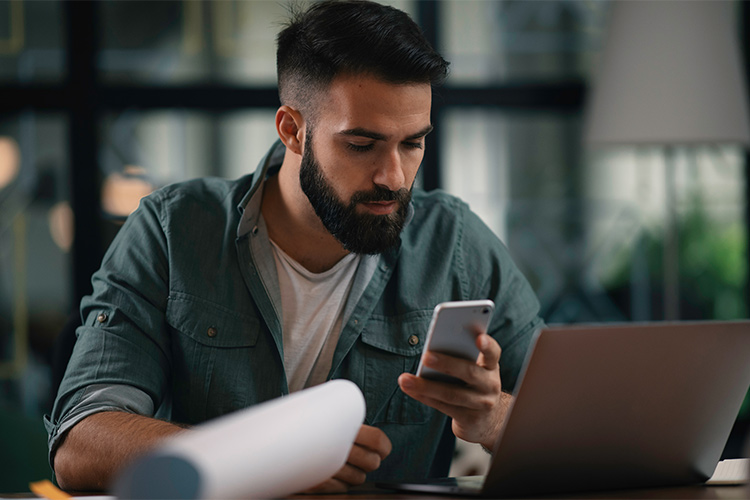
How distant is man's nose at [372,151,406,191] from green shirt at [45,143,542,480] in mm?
180

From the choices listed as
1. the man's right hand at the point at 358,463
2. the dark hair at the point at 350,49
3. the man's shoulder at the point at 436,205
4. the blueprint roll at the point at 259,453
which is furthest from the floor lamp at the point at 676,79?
the blueprint roll at the point at 259,453

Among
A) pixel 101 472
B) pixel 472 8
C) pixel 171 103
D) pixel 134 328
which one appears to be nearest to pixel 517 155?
pixel 472 8

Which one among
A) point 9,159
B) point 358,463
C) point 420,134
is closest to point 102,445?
point 358,463

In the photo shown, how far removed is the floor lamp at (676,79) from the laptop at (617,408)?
174 cm

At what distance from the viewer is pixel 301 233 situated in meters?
1.50

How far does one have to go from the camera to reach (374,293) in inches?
56.3

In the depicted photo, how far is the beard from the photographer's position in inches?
54.2

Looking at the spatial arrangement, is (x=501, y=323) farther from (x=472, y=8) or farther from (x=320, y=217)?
(x=472, y=8)

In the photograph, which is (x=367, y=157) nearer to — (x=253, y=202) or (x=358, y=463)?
(x=253, y=202)

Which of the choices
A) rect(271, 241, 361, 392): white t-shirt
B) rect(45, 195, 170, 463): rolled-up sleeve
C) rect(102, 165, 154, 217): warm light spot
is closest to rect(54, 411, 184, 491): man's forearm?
rect(45, 195, 170, 463): rolled-up sleeve

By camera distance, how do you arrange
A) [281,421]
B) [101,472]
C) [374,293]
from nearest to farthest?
1. [281,421]
2. [101,472]
3. [374,293]

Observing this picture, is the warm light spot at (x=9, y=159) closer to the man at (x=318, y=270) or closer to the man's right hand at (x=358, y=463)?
the man at (x=318, y=270)

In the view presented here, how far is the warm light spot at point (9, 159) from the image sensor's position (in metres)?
2.99

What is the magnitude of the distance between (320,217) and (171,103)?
1.80 metres
